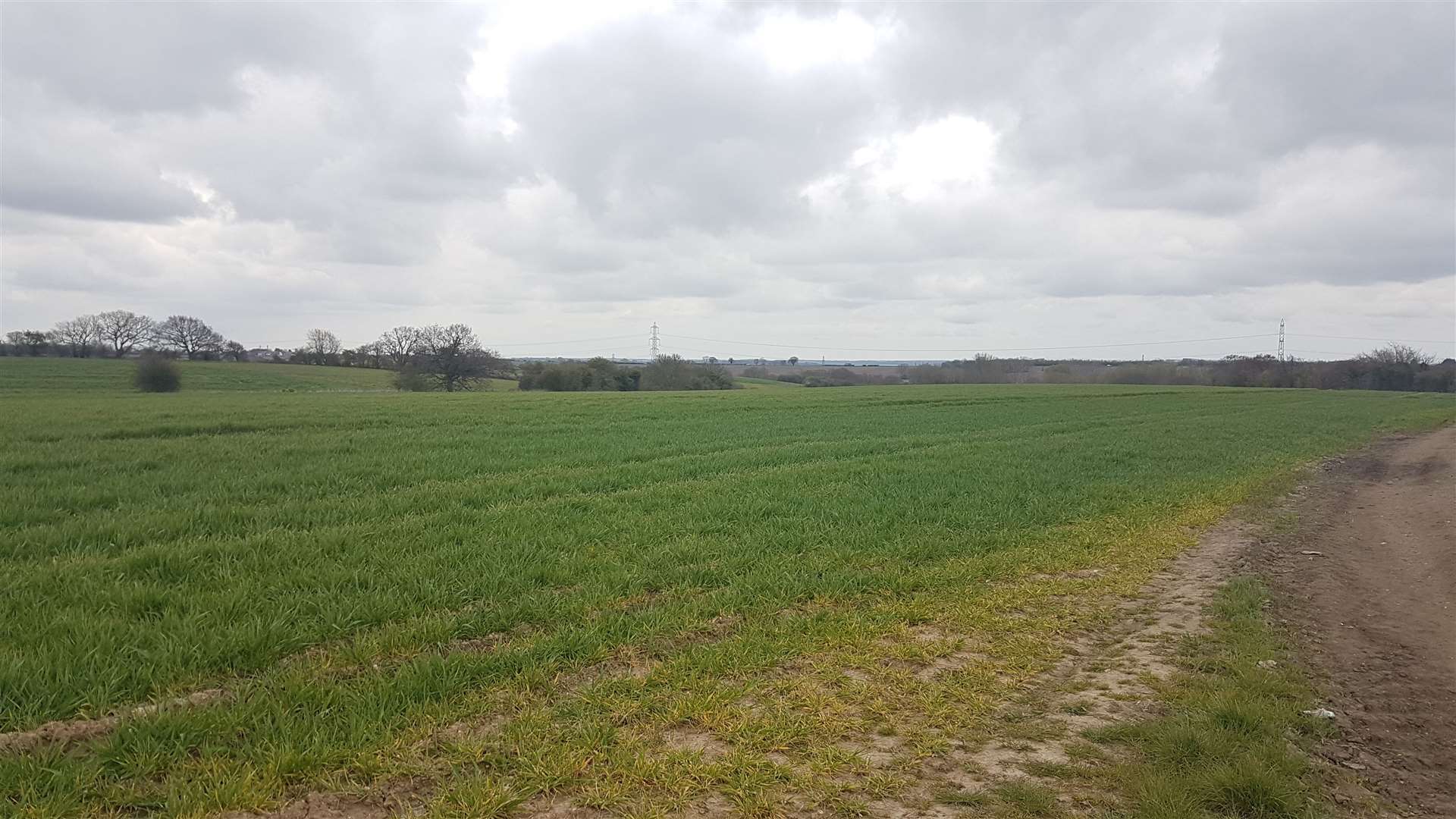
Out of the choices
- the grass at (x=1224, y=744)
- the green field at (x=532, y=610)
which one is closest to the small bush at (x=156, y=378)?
the green field at (x=532, y=610)

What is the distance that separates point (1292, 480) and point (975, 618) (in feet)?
47.6

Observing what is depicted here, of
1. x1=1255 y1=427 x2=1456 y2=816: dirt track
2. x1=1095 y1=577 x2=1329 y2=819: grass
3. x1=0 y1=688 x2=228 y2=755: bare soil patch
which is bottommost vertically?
x1=1255 y1=427 x2=1456 y2=816: dirt track

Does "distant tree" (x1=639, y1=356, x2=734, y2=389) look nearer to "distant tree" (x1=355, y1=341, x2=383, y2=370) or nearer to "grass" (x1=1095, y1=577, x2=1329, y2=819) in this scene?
"distant tree" (x1=355, y1=341, x2=383, y2=370)

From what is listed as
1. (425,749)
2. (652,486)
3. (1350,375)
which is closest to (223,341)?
(652,486)

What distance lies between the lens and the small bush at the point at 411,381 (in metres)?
71.9

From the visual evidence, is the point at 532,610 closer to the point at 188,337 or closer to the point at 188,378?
the point at 188,378

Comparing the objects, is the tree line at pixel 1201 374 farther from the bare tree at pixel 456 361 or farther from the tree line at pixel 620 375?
the bare tree at pixel 456 361

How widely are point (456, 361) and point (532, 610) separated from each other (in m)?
77.9

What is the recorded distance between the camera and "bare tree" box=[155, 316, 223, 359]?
4003 inches

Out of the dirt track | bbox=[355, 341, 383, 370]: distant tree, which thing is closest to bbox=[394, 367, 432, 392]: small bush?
bbox=[355, 341, 383, 370]: distant tree

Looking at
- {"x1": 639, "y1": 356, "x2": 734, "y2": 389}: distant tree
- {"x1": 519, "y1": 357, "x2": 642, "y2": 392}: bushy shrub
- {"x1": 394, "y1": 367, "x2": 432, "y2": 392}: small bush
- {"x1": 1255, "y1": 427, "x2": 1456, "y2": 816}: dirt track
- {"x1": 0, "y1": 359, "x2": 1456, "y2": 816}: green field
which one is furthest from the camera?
{"x1": 639, "y1": 356, "x2": 734, "y2": 389}: distant tree

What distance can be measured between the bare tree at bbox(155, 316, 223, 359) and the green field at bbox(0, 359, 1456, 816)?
346 feet

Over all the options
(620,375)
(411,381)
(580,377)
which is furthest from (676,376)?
(411,381)

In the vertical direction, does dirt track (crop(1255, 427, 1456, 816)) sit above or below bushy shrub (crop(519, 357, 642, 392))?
below
